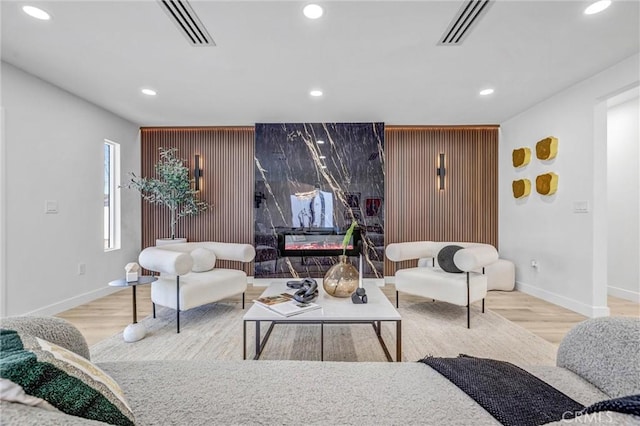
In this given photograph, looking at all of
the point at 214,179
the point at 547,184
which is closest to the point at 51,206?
the point at 214,179

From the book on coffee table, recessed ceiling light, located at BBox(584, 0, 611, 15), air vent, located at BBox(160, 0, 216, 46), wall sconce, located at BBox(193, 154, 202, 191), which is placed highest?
recessed ceiling light, located at BBox(584, 0, 611, 15)

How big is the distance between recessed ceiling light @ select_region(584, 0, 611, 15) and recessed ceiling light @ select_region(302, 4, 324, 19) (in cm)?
178

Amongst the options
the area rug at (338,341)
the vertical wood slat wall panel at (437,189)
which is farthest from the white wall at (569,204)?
the area rug at (338,341)

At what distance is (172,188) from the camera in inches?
164

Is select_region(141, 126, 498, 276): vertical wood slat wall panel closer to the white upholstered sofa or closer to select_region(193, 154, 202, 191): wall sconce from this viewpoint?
select_region(193, 154, 202, 191): wall sconce

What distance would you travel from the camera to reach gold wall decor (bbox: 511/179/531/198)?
154 inches

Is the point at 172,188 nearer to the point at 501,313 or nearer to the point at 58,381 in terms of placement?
the point at 58,381

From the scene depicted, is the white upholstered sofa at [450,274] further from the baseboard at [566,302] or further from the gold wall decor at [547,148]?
the gold wall decor at [547,148]

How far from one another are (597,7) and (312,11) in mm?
1897

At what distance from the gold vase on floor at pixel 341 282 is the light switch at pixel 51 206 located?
3.03 metres

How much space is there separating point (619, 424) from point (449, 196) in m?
4.52

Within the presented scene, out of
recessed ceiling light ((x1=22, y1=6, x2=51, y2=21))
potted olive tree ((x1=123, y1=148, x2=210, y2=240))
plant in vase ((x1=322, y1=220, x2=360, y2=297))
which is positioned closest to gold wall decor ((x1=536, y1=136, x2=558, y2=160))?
plant in vase ((x1=322, y1=220, x2=360, y2=297))

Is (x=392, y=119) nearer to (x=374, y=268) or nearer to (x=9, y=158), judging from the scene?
(x=374, y=268)

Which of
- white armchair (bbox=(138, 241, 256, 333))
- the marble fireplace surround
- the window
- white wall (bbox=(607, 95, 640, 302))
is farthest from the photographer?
the marble fireplace surround
